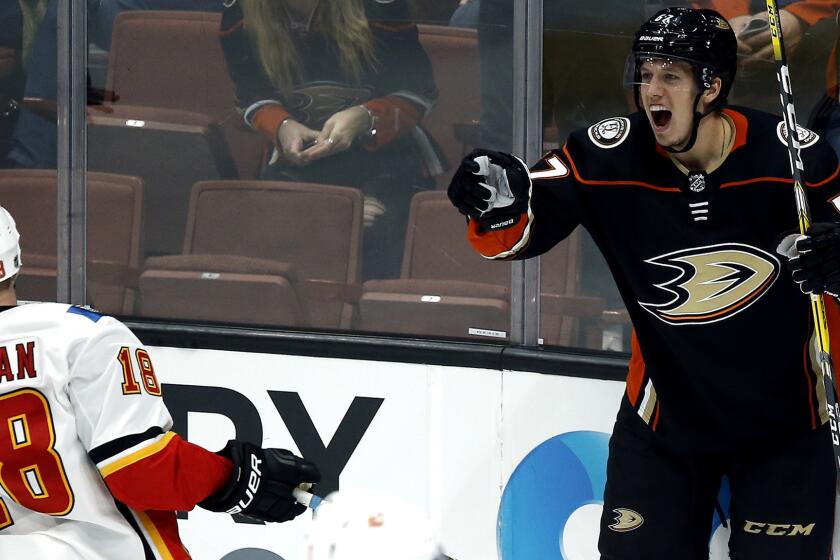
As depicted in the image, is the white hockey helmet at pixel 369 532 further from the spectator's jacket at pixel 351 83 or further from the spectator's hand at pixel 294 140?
the spectator's hand at pixel 294 140

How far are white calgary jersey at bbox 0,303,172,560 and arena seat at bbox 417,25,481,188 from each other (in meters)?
1.24

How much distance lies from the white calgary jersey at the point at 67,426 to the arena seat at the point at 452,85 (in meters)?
1.24

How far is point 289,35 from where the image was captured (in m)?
3.57

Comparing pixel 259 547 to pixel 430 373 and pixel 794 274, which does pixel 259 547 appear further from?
pixel 794 274

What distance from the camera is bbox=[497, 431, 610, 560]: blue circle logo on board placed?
3223 millimetres

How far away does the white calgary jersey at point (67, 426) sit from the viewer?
7.49ft

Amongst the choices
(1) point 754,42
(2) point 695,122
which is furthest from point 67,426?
(1) point 754,42

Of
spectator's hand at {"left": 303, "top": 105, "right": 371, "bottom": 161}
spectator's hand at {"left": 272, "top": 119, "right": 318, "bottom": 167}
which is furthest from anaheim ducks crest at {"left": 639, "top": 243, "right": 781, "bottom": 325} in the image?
spectator's hand at {"left": 272, "top": 119, "right": 318, "bottom": 167}

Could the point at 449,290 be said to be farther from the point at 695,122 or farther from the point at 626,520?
the point at 695,122

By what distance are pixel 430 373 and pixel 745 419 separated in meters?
0.90

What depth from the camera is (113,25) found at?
3.71m

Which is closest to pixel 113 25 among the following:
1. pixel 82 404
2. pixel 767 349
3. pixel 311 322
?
pixel 311 322

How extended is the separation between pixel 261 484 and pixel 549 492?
1036 millimetres

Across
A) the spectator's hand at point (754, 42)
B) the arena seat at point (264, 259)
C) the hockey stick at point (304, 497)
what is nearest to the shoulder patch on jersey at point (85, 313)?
the hockey stick at point (304, 497)
